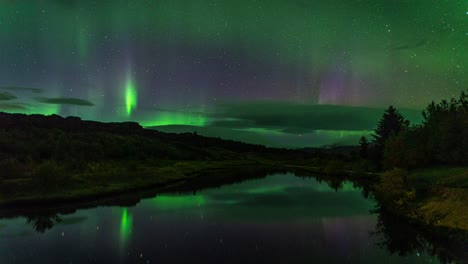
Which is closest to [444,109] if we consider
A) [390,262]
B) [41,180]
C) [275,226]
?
[275,226]

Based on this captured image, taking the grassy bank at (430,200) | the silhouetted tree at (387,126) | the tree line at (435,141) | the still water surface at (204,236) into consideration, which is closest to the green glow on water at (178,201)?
the still water surface at (204,236)

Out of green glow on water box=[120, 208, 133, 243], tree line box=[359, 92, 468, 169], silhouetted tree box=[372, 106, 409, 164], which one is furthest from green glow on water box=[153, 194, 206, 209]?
silhouetted tree box=[372, 106, 409, 164]

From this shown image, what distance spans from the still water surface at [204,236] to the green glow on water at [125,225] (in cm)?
9

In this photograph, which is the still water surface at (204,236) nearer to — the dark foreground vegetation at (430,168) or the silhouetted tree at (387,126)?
the dark foreground vegetation at (430,168)

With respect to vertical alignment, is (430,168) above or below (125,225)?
above

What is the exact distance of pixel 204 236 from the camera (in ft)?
A: 115

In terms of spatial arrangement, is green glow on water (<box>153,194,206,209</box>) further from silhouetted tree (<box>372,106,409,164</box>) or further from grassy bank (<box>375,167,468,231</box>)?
silhouetted tree (<box>372,106,409,164</box>)

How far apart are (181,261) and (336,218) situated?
78.0ft

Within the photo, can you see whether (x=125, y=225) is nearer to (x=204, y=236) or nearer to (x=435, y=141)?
(x=204, y=236)

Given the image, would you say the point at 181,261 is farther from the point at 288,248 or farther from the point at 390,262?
the point at 390,262

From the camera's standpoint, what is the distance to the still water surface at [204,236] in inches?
1118

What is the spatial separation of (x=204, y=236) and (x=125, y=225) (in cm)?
904

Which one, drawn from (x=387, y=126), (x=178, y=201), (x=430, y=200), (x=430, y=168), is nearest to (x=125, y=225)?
(x=178, y=201)

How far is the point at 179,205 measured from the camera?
178 ft
